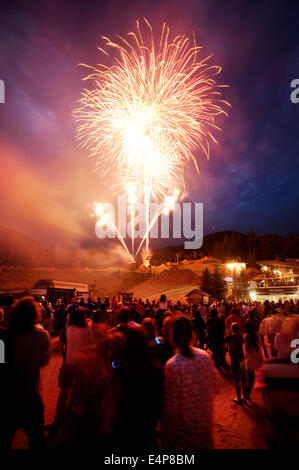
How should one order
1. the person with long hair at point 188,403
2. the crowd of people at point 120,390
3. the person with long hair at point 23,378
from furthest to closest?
1. the person with long hair at point 23,378
2. the person with long hair at point 188,403
3. the crowd of people at point 120,390

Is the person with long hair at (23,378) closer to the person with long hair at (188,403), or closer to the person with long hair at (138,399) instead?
the person with long hair at (138,399)

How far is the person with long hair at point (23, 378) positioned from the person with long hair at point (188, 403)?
1538 mm

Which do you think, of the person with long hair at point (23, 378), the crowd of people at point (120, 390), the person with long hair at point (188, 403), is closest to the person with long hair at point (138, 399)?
the crowd of people at point (120, 390)

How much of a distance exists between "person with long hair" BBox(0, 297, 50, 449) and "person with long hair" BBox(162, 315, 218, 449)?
5.05 feet

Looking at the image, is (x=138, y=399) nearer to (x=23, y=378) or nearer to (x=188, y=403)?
(x=188, y=403)

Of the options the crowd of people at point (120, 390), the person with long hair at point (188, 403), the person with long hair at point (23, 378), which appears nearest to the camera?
the crowd of people at point (120, 390)

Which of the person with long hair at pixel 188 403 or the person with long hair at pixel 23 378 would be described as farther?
the person with long hair at pixel 23 378

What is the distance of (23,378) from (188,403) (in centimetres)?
186

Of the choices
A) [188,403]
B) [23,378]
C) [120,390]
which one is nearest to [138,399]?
[120,390]

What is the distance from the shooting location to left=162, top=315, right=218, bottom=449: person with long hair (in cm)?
235

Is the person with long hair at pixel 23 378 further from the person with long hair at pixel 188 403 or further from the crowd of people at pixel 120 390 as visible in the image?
the person with long hair at pixel 188 403

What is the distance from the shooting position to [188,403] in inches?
93.7

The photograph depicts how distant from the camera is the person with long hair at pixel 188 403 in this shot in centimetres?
235
